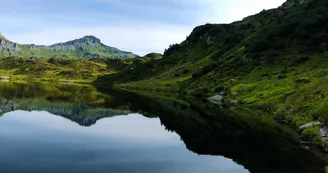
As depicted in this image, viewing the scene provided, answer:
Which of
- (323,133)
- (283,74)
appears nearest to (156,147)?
(323,133)

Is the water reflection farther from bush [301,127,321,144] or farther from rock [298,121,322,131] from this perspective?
rock [298,121,322,131]

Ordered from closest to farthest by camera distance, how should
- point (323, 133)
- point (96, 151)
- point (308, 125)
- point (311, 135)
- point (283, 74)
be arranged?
point (96, 151), point (323, 133), point (311, 135), point (308, 125), point (283, 74)

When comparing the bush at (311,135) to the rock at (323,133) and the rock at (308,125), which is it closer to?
the rock at (323,133)

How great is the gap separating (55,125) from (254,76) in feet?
294

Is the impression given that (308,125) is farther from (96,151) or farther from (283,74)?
(283,74)

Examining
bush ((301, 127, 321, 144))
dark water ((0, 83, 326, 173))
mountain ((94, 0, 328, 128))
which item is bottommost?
dark water ((0, 83, 326, 173))

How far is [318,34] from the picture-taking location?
145500mm

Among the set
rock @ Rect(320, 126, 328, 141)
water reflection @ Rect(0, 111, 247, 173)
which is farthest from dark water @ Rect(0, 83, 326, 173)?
rock @ Rect(320, 126, 328, 141)

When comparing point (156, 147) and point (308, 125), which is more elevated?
point (308, 125)

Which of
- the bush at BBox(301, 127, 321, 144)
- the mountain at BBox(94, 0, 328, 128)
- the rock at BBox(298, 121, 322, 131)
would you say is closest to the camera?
the bush at BBox(301, 127, 321, 144)

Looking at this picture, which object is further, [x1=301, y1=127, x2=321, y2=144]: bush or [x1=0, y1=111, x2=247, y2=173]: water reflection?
[x1=301, y1=127, x2=321, y2=144]: bush

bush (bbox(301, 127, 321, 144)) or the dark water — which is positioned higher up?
bush (bbox(301, 127, 321, 144))

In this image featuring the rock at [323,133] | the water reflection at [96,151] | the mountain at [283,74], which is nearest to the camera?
the water reflection at [96,151]

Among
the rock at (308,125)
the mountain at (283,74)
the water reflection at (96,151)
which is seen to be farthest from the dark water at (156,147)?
the mountain at (283,74)
